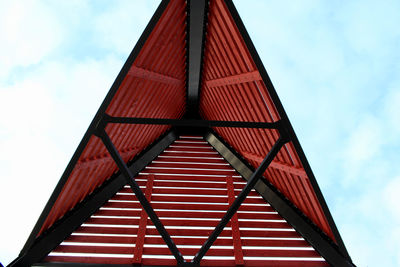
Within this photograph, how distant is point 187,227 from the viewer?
670 cm

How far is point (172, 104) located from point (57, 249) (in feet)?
15.4

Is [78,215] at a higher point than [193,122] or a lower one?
lower

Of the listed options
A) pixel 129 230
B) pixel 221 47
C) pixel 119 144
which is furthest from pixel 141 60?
pixel 129 230

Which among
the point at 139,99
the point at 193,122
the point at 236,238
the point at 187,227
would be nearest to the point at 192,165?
the point at 187,227

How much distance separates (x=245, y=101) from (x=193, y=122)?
79.0 inches

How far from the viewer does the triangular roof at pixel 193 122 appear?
15.7 feet

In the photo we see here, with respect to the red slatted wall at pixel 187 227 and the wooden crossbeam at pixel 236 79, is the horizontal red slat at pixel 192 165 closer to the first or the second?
the red slatted wall at pixel 187 227

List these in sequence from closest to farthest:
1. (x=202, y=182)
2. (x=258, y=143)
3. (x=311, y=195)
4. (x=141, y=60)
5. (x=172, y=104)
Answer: (x=141, y=60)
(x=311, y=195)
(x=258, y=143)
(x=202, y=182)
(x=172, y=104)

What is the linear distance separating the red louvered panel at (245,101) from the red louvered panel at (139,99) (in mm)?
770

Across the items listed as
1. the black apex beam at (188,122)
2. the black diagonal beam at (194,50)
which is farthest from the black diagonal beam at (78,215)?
the black apex beam at (188,122)

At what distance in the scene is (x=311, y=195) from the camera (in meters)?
5.80

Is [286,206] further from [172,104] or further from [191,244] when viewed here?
[172,104]

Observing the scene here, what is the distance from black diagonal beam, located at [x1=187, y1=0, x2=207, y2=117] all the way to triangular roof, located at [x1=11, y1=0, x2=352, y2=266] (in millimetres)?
24

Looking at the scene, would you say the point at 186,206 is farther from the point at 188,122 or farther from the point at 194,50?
the point at 194,50
